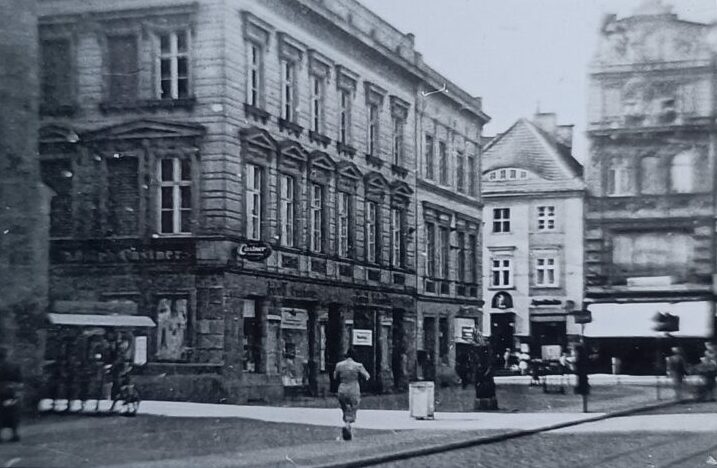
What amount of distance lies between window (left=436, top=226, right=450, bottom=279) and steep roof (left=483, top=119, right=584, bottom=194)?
1.34 feet

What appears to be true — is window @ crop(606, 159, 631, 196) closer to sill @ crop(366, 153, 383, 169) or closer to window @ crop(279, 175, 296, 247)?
sill @ crop(366, 153, 383, 169)

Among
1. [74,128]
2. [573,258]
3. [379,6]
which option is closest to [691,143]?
[573,258]

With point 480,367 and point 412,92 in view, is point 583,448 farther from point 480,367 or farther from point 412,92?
point 412,92

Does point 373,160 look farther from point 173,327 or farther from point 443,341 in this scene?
point 173,327

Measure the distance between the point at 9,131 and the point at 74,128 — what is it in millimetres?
401

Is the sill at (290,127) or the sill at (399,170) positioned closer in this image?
the sill at (290,127)

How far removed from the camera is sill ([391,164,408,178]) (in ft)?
27.7

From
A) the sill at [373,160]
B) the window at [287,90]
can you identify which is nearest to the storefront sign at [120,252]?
the window at [287,90]

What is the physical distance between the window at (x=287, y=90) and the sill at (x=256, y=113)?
0.22 m

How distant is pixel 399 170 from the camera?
8.47m

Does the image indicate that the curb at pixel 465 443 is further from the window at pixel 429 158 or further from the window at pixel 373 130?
the window at pixel 373 130

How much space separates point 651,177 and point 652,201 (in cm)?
17

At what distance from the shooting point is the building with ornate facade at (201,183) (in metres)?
7.29

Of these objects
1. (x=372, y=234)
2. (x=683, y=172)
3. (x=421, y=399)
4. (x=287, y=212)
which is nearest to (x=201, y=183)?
(x=287, y=212)
